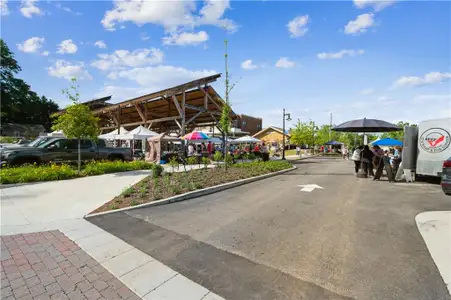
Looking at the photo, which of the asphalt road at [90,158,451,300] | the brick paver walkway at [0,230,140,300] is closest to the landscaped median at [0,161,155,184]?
the asphalt road at [90,158,451,300]

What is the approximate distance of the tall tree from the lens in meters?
43.8

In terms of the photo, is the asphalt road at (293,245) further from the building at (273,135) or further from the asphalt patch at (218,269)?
the building at (273,135)

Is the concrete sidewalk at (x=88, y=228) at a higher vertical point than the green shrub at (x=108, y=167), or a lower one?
lower

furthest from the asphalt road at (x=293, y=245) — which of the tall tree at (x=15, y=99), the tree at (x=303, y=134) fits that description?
the tall tree at (x=15, y=99)

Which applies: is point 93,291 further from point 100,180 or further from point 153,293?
point 100,180

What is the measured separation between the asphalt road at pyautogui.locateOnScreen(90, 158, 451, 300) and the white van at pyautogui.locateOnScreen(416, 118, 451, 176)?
3445 millimetres

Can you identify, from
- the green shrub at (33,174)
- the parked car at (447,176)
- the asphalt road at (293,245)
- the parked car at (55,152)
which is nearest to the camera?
the asphalt road at (293,245)

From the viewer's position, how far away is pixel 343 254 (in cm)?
335

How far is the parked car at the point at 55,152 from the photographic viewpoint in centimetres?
1047

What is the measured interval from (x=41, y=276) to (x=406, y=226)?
242 inches

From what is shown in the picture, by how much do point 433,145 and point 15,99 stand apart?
6613 cm

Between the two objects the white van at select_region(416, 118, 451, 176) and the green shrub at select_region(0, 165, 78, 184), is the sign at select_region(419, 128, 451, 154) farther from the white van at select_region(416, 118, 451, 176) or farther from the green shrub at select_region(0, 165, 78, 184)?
the green shrub at select_region(0, 165, 78, 184)

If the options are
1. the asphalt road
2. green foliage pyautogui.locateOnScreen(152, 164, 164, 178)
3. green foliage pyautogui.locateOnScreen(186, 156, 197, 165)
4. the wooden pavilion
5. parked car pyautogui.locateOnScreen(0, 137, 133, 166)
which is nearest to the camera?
the asphalt road

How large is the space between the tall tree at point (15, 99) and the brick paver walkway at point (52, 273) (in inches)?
1958
